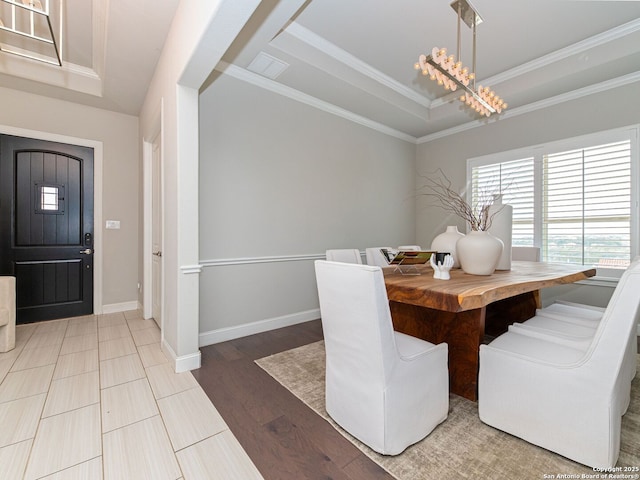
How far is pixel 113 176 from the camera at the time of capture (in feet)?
12.4

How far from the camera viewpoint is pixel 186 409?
1.72 m

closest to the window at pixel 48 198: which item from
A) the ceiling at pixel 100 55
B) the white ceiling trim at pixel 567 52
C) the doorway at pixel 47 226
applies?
the doorway at pixel 47 226

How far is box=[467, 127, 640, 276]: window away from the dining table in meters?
1.19

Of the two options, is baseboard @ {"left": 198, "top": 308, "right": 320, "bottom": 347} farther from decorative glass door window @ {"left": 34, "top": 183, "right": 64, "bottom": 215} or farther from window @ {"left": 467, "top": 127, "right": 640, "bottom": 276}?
window @ {"left": 467, "top": 127, "right": 640, "bottom": 276}

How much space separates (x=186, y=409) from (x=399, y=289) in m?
1.48

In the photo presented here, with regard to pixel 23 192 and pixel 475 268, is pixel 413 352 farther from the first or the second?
pixel 23 192

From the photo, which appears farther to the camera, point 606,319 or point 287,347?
point 287,347

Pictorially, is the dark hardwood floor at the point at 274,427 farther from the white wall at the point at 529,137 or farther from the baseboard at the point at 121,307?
the white wall at the point at 529,137

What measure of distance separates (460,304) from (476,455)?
0.76 m

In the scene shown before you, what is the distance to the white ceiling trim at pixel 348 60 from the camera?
2.68 meters

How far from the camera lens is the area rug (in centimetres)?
123

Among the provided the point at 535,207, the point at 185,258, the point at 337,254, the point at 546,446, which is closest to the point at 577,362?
the point at 546,446

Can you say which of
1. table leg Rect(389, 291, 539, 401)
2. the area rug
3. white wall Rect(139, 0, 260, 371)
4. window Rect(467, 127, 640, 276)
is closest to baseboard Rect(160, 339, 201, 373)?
white wall Rect(139, 0, 260, 371)

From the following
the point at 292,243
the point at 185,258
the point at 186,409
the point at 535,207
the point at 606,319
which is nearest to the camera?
the point at 606,319
